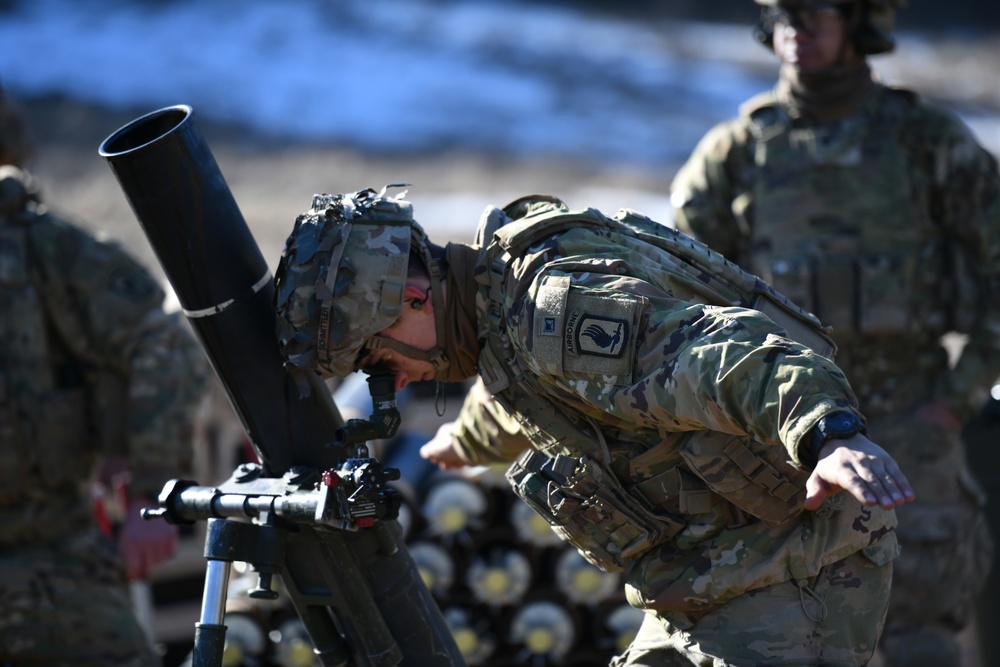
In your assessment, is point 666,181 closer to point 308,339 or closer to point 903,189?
point 903,189

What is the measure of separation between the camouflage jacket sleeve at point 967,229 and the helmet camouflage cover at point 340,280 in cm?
267

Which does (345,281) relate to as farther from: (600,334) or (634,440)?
(634,440)

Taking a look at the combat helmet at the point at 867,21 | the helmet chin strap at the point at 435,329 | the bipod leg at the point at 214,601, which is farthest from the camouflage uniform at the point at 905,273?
the bipod leg at the point at 214,601

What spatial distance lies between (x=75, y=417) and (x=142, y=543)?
1.80 ft

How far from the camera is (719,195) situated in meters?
5.63

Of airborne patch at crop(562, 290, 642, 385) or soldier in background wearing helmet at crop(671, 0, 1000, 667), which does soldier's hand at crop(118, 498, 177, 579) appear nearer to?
soldier in background wearing helmet at crop(671, 0, 1000, 667)

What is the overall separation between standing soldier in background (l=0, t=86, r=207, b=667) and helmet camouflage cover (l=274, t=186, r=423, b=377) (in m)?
1.88

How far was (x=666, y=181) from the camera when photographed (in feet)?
45.5

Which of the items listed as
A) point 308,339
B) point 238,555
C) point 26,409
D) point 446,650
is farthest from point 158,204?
point 26,409

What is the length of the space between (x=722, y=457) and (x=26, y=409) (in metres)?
2.83

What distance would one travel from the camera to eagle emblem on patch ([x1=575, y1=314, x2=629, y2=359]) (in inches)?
119

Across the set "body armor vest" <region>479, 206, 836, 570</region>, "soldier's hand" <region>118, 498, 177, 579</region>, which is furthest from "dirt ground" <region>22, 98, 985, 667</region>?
"body armor vest" <region>479, 206, 836, 570</region>

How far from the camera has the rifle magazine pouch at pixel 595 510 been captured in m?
3.31

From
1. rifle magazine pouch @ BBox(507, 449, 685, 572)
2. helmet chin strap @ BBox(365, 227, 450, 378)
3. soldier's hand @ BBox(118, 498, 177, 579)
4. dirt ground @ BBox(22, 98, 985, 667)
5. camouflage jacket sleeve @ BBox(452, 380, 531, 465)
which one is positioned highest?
helmet chin strap @ BBox(365, 227, 450, 378)
